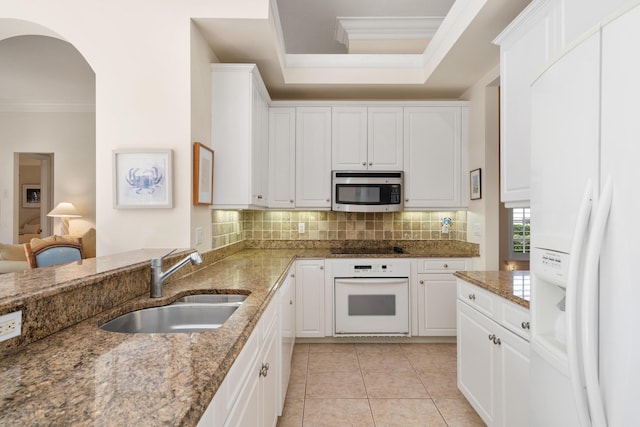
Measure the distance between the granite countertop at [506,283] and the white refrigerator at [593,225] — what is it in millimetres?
420

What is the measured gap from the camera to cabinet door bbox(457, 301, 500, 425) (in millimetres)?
1728

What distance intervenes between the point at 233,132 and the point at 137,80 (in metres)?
0.70

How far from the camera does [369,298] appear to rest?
3.20 meters

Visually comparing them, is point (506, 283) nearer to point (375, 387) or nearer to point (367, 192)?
point (375, 387)

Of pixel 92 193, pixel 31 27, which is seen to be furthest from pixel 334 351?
pixel 92 193

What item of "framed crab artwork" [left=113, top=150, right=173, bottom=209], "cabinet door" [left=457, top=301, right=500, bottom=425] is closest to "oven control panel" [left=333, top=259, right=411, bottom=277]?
"cabinet door" [left=457, top=301, right=500, bottom=425]

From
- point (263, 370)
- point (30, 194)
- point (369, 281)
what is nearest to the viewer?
point (263, 370)

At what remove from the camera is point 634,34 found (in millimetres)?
760


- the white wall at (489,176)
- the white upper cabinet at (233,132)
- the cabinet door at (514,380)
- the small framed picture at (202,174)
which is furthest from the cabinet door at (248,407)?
the white wall at (489,176)

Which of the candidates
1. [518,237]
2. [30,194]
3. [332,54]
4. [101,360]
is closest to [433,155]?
[332,54]

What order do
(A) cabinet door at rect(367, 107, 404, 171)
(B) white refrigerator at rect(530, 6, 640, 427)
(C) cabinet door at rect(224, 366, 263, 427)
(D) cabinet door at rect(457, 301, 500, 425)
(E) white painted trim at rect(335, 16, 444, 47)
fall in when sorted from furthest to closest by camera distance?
(A) cabinet door at rect(367, 107, 404, 171)
(E) white painted trim at rect(335, 16, 444, 47)
(D) cabinet door at rect(457, 301, 500, 425)
(C) cabinet door at rect(224, 366, 263, 427)
(B) white refrigerator at rect(530, 6, 640, 427)

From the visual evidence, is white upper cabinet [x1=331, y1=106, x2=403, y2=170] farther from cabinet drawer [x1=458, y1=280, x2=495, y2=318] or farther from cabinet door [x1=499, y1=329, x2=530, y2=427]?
cabinet door [x1=499, y1=329, x2=530, y2=427]

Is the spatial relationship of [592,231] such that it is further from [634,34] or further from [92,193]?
[92,193]

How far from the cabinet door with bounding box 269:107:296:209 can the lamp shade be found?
348cm
